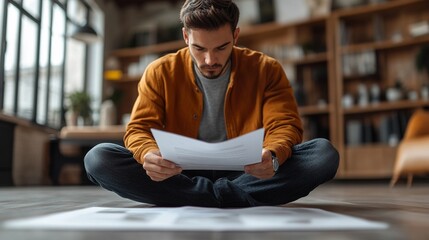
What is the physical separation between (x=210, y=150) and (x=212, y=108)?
18.3 inches

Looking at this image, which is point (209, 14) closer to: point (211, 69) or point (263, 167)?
point (211, 69)

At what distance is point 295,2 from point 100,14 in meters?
2.54

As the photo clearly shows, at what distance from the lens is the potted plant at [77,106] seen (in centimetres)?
548

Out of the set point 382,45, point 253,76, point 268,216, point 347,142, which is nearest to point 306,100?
point 347,142

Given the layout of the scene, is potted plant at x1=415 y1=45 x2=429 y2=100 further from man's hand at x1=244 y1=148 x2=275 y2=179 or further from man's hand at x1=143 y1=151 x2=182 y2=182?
man's hand at x1=143 y1=151 x2=182 y2=182

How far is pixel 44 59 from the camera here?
5.31m

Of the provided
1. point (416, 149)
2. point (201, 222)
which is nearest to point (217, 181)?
point (201, 222)

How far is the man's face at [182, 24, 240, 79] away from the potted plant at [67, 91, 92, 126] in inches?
166

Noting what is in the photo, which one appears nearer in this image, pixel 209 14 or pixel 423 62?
pixel 209 14

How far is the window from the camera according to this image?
15.0ft

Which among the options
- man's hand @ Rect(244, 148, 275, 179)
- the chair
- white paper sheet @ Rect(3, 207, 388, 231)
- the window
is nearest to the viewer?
white paper sheet @ Rect(3, 207, 388, 231)

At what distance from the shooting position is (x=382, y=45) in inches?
199

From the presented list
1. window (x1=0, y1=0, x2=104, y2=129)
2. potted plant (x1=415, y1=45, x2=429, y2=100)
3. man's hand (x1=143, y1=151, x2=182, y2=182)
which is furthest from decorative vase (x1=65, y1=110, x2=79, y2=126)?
man's hand (x1=143, y1=151, x2=182, y2=182)

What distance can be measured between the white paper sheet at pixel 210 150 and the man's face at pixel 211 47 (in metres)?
0.37
